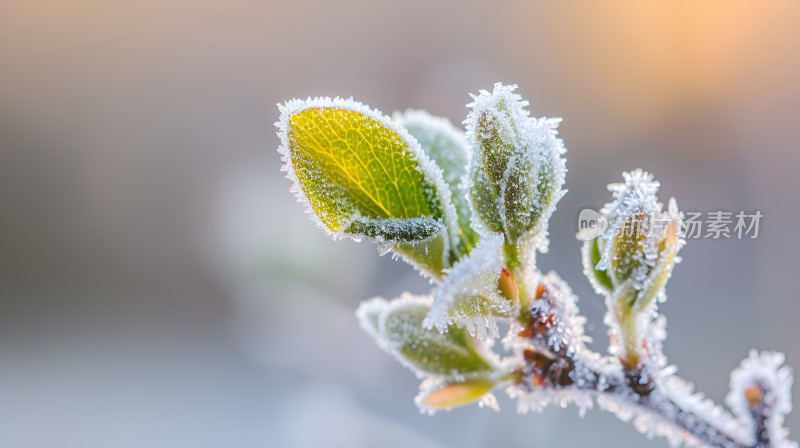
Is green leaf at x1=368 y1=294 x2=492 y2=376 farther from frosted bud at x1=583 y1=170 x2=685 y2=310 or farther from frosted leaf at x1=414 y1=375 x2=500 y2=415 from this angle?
frosted bud at x1=583 y1=170 x2=685 y2=310

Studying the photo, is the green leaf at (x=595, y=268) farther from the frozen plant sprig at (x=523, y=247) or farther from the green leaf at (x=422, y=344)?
the green leaf at (x=422, y=344)

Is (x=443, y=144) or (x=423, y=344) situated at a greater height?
(x=443, y=144)

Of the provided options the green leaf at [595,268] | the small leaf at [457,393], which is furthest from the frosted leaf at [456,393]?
the green leaf at [595,268]

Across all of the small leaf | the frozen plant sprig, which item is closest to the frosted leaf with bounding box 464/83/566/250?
the frozen plant sprig

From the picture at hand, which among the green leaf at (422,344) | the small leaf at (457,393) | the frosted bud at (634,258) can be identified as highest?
the frosted bud at (634,258)

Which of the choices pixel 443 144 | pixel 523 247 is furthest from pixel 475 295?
pixel 443 144

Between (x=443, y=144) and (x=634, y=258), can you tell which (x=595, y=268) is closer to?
(x=634, y=258)
